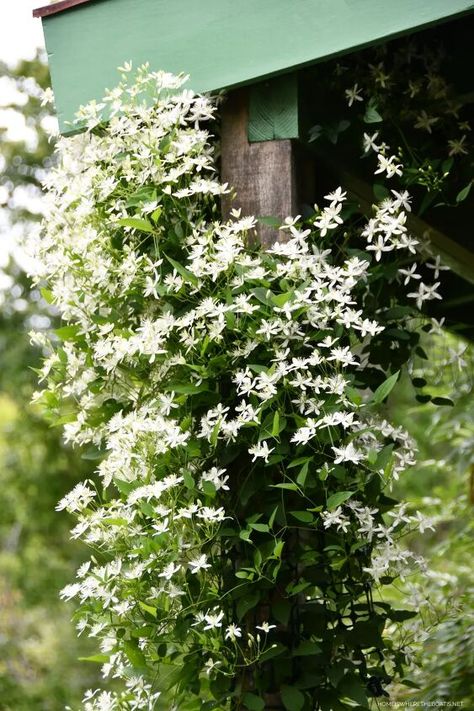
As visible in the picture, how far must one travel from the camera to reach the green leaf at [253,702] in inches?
66.4

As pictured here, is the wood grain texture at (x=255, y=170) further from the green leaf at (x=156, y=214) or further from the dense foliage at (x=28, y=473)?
the dense foliage at (x=28, y=473)

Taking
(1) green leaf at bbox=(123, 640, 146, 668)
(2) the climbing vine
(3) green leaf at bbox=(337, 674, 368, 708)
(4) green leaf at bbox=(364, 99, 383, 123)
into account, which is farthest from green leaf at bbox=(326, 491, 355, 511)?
(4) green leaf at bbox=(364, 99, 383, 123)

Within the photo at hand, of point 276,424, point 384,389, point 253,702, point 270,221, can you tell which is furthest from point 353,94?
point 253,702

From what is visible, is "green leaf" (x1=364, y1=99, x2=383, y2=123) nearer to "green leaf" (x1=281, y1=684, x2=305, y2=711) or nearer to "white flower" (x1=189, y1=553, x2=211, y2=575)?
"white flower" (x1=189, y1=553, x2=211, y2=575)

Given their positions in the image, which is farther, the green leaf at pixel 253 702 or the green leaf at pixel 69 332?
the green leaf at pixel 69 332

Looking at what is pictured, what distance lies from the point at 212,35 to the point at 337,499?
1.01m

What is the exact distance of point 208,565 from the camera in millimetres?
1642

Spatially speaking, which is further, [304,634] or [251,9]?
[251,9]

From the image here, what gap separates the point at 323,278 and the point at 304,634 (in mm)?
700

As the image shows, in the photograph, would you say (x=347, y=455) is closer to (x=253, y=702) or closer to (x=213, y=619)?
(x=213, y=619)

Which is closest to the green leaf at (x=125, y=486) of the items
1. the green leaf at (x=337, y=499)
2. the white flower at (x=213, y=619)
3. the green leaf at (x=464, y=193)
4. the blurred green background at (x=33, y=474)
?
the white flower at (x=213, y=619)

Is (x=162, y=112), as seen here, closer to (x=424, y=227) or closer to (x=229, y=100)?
(x=229, y=100)

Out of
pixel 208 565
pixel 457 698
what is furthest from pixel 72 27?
pixel 457 698

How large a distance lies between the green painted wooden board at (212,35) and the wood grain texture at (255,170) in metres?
0.08
